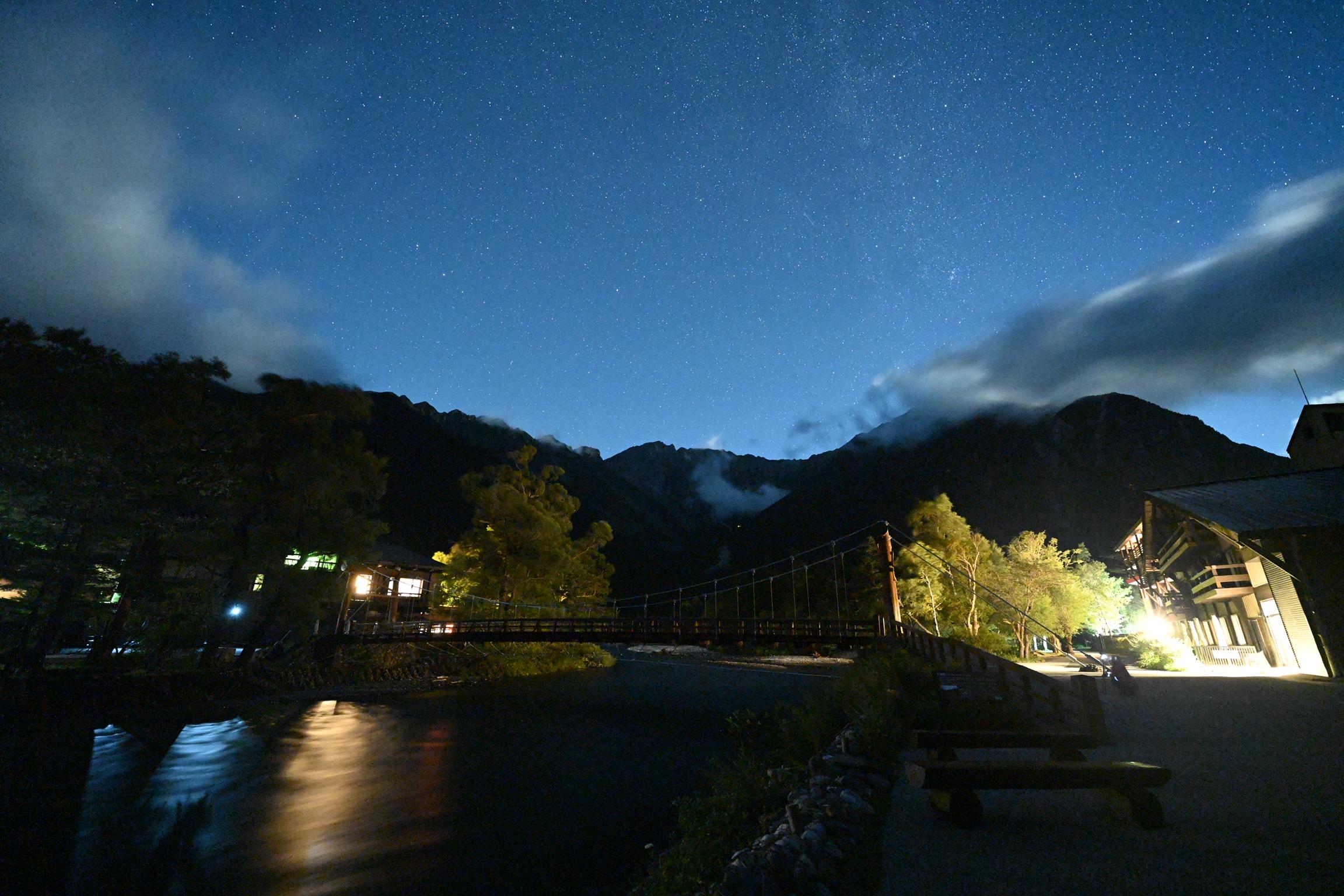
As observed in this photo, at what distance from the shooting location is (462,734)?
16984mm

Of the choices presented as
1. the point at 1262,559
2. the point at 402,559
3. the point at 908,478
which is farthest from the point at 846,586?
the point at 908,478

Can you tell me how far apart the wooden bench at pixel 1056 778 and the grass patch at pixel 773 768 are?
0.98 meters

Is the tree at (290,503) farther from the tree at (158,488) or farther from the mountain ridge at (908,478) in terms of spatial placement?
the mountain ridge at (908,478)

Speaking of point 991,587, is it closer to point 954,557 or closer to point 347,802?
point 954,557

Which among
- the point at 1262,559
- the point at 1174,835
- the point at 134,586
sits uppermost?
the point at 1262,559

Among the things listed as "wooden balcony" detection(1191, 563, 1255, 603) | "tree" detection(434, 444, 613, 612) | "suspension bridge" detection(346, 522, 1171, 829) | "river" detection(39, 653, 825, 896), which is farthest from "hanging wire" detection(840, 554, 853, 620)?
"river" detection(39, 653, 825, 896)

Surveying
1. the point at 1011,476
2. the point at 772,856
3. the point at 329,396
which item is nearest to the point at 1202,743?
the point at 772,856

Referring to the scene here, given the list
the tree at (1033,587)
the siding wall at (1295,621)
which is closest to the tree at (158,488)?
the siding wall at (1295,621)

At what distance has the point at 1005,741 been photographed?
5.54 meters

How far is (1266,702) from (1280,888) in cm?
953

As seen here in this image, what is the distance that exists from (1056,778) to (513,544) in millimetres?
29292

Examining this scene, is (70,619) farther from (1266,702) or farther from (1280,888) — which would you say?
(1266,702)

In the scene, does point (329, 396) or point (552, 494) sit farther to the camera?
point (552, 494)

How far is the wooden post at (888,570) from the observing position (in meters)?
21.9
